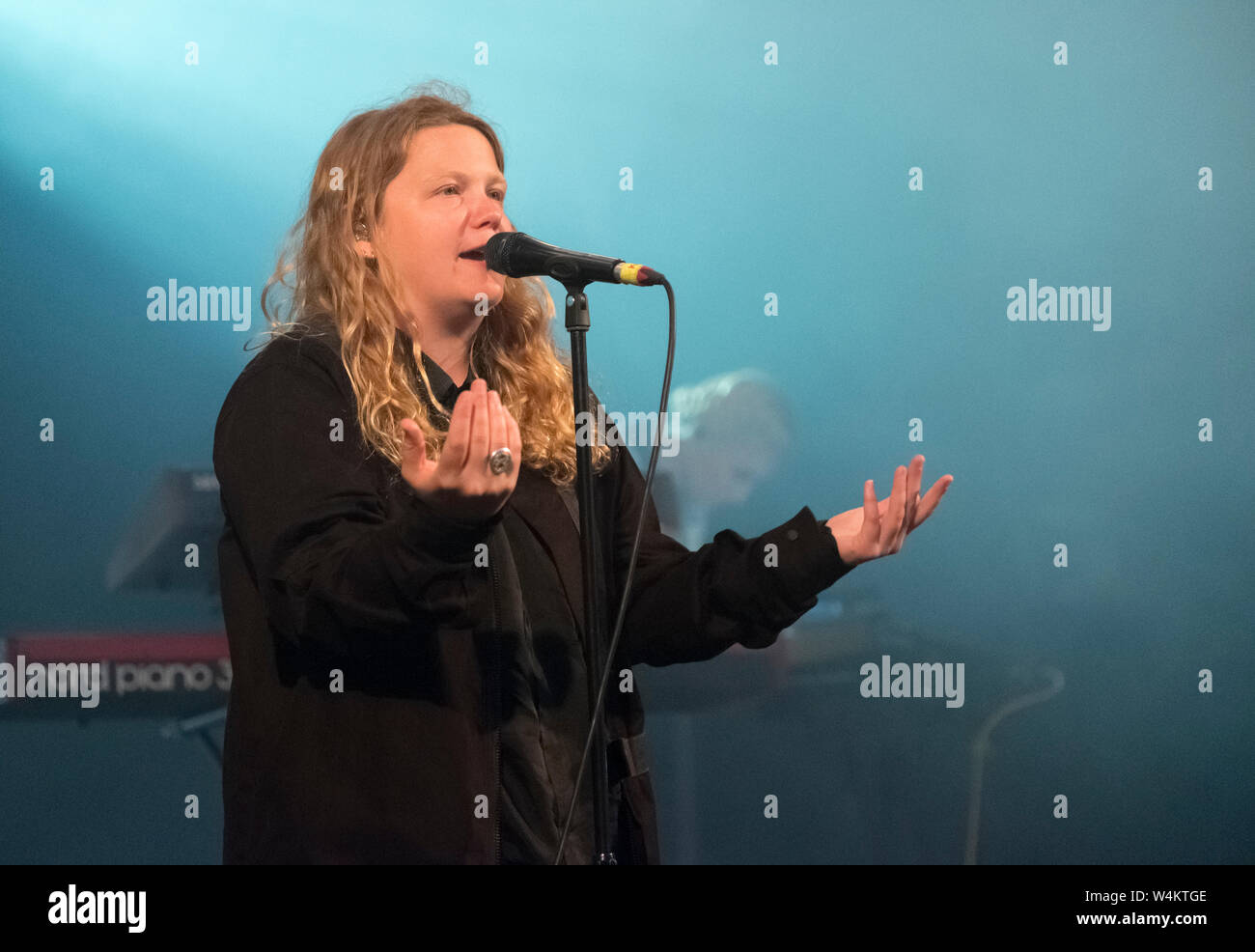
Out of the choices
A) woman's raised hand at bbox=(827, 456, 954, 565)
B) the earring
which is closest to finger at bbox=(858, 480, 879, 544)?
woman's raised hand at bbox=(827, 456, 954, 565)

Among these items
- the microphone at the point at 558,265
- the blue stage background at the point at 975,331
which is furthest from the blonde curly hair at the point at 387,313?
the blue stage background at the point at 975,331

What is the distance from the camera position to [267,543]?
1.51 m

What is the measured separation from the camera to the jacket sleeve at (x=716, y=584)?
5.74 ft

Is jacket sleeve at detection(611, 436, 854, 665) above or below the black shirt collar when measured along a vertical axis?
below

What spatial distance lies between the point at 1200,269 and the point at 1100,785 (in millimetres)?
1109

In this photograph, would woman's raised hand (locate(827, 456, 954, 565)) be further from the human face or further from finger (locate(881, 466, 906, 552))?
the human face

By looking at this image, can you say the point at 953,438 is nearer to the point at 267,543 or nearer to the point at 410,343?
the point at 410,343

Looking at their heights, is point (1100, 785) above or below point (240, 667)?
below

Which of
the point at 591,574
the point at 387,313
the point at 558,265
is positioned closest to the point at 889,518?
the point at 591,574

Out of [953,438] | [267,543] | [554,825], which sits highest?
[953,438]

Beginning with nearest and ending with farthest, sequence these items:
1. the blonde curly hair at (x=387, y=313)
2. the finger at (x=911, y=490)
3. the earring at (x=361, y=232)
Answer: the finger at (x=911, y=490), the blonde curly hair at (x=387, y=313), the earring at (x=361, y=232)

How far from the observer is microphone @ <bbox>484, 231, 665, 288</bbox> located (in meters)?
1.56

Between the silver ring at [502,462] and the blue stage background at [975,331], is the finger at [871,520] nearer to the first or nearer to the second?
the silver ring at [502,462]
